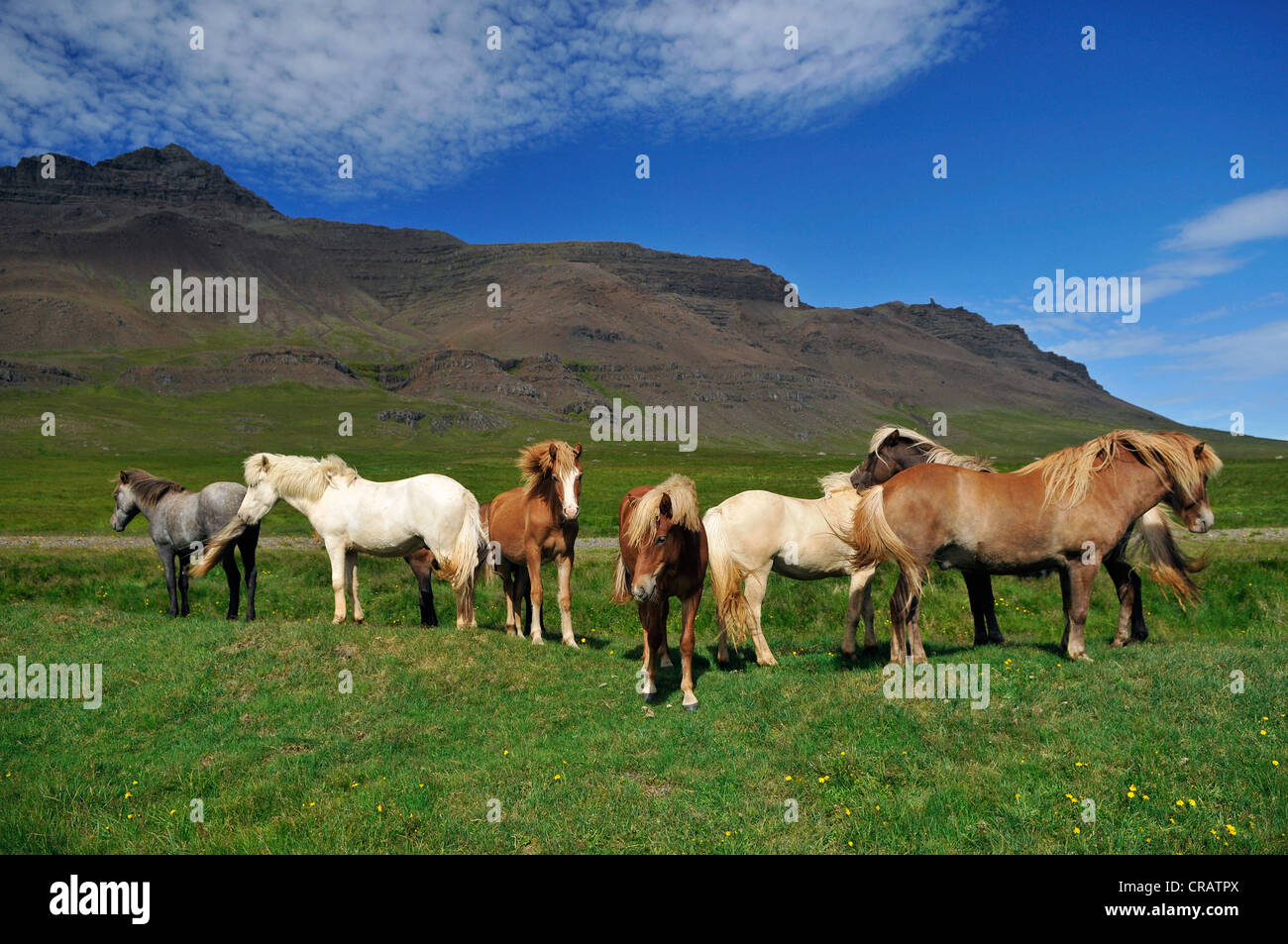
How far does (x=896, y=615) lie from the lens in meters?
10.5

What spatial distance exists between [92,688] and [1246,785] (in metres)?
13.7

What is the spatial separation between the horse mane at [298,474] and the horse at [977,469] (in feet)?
33.6

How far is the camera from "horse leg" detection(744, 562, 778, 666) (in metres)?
11.9

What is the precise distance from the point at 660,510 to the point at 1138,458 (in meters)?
7.31

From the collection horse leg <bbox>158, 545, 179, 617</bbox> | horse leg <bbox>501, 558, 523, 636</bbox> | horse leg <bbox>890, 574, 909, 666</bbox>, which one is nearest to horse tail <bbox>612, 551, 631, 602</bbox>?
horse leg <bbox>501, 558, 523, 636</bbox>

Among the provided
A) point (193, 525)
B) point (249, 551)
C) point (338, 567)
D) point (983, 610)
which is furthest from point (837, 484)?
point (193, 525)

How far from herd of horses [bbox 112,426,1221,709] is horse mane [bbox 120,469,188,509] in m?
0.04

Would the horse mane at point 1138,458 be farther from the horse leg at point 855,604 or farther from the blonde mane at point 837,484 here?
the blonde mane at point 837,484

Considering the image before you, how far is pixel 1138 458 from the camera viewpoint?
34.0 feet

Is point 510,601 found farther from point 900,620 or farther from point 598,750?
point 900,620

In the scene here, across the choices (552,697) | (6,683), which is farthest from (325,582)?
(552,697)
